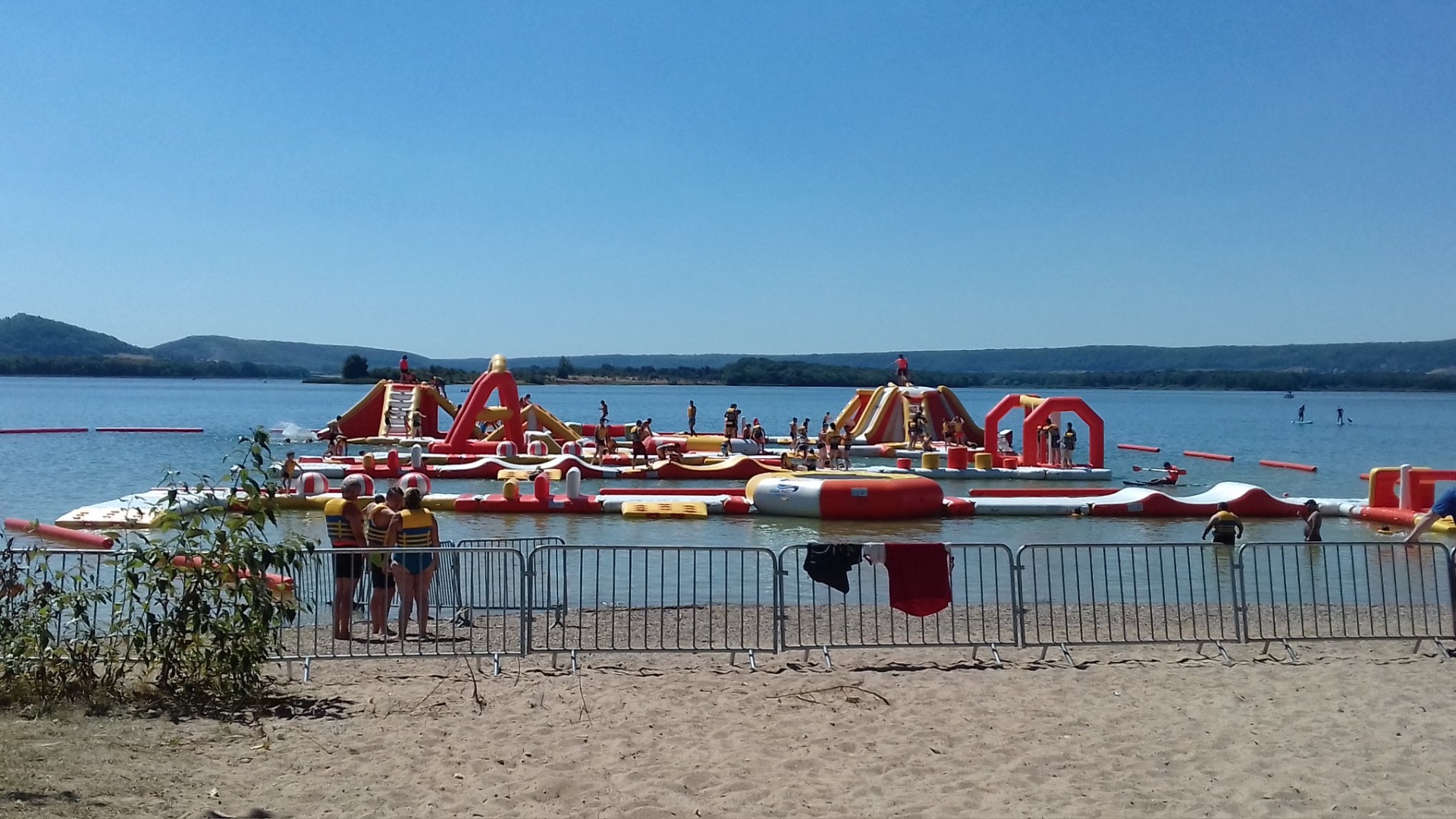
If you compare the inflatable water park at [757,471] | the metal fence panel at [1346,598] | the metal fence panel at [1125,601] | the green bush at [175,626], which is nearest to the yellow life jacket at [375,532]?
the inflatable water park at [757,471]

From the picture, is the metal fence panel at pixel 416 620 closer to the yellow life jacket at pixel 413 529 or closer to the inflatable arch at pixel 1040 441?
the yellow life jacket at pixel 413 529

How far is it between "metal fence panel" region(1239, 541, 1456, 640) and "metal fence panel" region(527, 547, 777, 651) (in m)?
3.99

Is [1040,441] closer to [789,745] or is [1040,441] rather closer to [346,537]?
[346,537]

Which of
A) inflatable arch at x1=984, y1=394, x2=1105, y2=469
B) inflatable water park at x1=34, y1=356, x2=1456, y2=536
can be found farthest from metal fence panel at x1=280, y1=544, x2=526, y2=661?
inflatable arch at x1=984, y1=394, x2=1105, y2=469

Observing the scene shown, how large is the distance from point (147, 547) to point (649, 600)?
5.35 metres

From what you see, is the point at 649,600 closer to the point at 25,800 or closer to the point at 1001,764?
the point at 1001,764

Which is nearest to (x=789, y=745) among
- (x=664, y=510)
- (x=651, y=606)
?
(x=651, y=606)

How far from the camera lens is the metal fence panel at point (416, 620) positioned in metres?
8.30

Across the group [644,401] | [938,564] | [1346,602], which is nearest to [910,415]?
[1346,602]

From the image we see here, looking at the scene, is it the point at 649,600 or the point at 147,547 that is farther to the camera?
the point at 649,600

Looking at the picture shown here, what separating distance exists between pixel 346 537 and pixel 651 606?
314 centimetres

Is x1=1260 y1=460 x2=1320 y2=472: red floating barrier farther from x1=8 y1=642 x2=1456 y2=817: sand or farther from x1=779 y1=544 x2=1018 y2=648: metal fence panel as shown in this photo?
x1=8 y1=642 x2=1456 y2=817: sand

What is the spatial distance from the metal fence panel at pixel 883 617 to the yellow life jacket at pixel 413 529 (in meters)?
2.87

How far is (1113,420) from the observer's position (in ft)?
302
